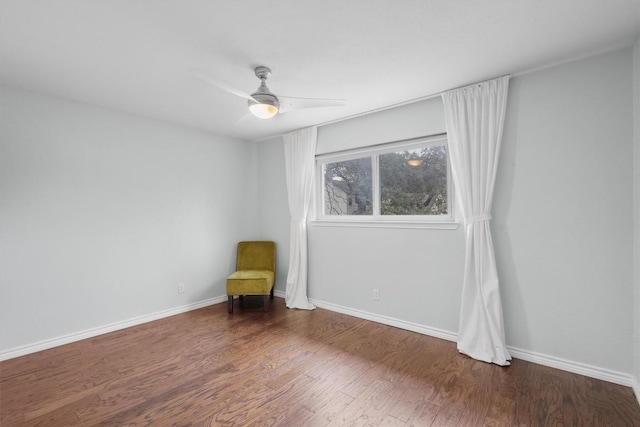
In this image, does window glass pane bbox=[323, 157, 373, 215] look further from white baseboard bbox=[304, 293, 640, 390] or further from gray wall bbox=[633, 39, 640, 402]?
gray wall bbox=[633, 39, 640, 402]

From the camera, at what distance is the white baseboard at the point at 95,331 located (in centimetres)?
253

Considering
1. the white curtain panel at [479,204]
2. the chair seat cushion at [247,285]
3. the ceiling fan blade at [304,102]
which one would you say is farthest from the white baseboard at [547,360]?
the ceiling fan blade at [304,102]

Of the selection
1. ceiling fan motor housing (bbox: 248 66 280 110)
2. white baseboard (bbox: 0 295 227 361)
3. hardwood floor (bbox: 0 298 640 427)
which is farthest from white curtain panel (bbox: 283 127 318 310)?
ceiling fan motor housing (bbox: 248 66 280 110)

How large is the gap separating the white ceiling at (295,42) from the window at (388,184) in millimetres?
659

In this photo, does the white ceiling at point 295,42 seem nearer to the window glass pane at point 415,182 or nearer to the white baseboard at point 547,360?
the window glass pane at point 415,182

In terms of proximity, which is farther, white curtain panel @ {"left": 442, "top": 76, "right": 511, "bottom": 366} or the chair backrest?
the chair backrest

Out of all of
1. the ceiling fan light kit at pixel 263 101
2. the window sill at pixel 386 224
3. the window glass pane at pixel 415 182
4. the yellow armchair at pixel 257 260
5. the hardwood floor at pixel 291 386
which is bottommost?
the hardwood floor at pixel 291 386

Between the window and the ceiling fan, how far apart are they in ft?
4.11

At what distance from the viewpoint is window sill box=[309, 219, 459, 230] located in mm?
2789

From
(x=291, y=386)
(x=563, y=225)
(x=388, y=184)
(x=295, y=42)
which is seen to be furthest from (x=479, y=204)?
(x=291, y=386)

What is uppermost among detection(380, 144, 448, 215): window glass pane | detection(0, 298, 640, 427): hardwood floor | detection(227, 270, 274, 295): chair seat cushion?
detection(380, 144, 448, 215): window glass pane

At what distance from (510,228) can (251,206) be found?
3.52 m

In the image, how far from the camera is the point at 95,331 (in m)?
2.96

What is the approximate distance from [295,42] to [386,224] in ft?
6.76
